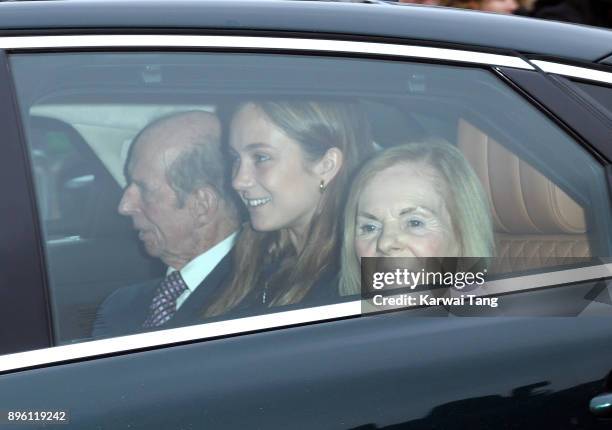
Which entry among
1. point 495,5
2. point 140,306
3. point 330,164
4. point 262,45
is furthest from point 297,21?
point 495,5

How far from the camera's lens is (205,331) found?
1.89 metres

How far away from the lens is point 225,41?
2.02 meters

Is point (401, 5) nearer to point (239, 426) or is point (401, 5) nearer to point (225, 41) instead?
point (225, 41)

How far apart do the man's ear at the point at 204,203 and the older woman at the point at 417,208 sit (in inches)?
9.8

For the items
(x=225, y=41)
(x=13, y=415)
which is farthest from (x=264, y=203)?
(x=13, y=415)

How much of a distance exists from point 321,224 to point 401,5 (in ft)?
1.69

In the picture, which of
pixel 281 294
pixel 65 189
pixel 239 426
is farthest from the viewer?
pixel 65 189

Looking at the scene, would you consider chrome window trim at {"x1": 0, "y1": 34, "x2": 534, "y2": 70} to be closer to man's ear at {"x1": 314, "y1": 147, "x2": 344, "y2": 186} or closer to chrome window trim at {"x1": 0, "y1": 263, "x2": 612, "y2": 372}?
man's ear at {"x1": 314, "y1": 147, "x2": 344, "y2": 186}

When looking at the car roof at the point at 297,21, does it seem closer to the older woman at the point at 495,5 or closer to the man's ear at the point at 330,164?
the man's ear at the point at 330,164

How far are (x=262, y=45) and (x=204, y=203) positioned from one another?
1.03 feet

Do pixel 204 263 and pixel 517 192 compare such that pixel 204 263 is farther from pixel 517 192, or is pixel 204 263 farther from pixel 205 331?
pixel 517 192

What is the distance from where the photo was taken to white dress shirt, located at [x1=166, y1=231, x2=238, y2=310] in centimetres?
198

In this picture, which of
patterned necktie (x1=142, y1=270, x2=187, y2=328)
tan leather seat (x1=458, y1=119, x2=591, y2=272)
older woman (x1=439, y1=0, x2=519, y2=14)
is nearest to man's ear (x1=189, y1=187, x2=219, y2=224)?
patterned necktie (x1=142, y1=270, x2=187, y2=328)

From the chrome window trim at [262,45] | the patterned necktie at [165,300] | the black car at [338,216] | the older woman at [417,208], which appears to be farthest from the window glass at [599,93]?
the patterned necktie at [165,300]
